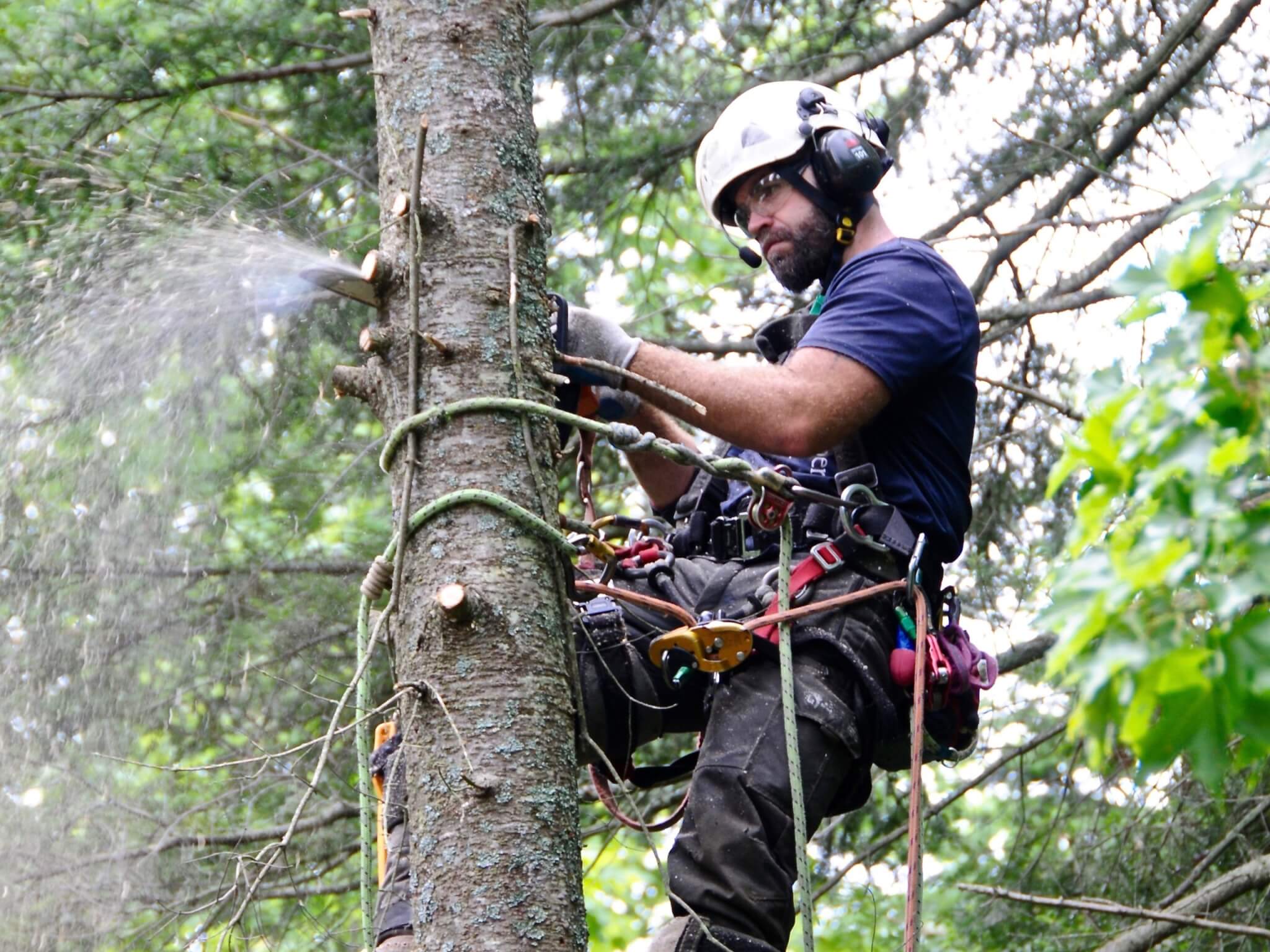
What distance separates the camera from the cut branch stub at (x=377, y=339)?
245cm

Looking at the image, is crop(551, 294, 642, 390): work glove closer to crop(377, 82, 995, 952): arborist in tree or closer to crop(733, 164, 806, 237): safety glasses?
crop(377, 82, 995, 952): arborist in tree

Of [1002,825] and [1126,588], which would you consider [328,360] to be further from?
[1126,588]

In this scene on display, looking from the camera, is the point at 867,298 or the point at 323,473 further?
the point at 323,473

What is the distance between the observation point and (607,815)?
18.5 feet

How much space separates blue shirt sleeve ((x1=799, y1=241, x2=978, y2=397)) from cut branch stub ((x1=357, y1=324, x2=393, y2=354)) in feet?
2.94

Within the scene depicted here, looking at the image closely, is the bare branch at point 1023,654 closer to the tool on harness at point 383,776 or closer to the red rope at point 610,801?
the red rope at point 610,801

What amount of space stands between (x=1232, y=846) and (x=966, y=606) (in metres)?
1.16

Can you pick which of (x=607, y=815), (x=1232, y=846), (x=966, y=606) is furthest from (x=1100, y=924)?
(x=607, y=815)

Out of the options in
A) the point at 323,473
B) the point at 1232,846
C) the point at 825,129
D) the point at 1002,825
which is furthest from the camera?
the point at 1002,825

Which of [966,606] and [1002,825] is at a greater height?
[966,606]

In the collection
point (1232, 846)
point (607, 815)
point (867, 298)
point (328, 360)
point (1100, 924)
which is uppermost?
point (867, 298)

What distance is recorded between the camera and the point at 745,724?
2.82 metres

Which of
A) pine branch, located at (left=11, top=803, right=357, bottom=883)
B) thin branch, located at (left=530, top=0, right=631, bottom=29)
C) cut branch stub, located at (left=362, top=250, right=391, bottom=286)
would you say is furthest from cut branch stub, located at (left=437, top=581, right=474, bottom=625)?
thin branch, located at (left=530, top=0, right=631, bottom=29)

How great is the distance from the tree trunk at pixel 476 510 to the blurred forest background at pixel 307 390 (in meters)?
0.72
